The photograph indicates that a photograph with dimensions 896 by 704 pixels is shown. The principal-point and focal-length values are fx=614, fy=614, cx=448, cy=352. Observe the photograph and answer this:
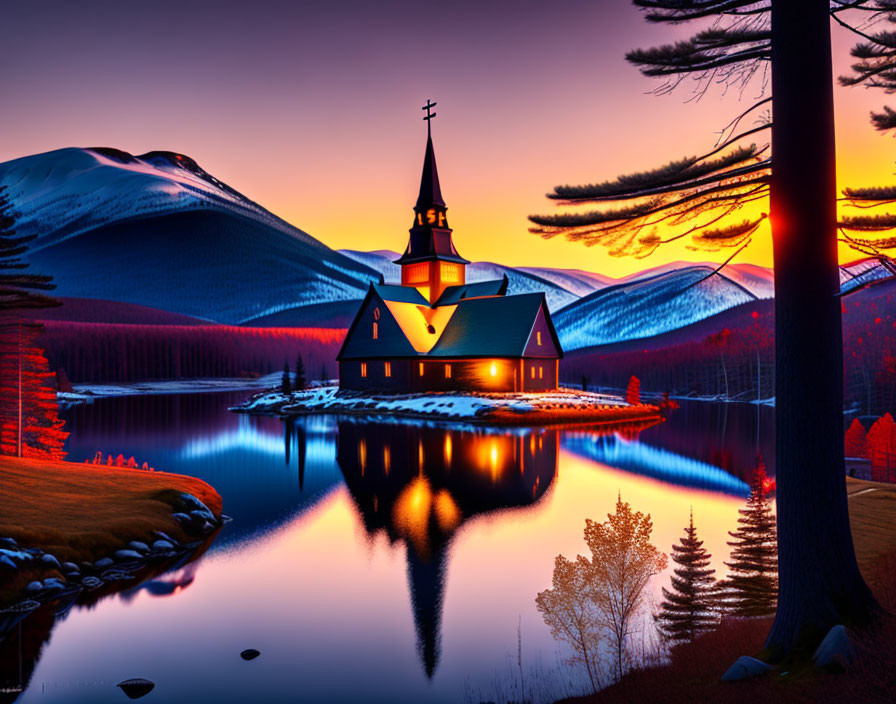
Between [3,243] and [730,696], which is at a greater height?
[3,243]

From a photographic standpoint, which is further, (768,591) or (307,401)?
(307,401)

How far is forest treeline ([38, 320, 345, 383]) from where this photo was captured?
129m

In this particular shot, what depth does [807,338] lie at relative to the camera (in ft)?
25.6

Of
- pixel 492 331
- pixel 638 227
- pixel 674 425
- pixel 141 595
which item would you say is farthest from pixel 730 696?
pixel 492 331

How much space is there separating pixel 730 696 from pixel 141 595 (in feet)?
36.9

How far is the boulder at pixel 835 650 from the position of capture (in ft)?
21.5

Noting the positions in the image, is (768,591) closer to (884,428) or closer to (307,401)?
(884,428)

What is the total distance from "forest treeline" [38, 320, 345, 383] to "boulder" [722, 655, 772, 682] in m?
108

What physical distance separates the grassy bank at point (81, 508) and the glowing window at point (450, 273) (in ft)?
140

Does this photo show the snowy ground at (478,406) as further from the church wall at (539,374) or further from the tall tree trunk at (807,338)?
the tall tree trunk at (807,338)

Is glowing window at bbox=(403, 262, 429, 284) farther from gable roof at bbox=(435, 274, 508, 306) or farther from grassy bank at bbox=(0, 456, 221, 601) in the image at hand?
grassy bank at bbox=(0, 456, 221, 601)

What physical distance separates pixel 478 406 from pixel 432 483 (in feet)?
77.2

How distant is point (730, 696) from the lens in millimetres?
6480

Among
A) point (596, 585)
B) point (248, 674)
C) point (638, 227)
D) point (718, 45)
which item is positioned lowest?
point (248, 674)
